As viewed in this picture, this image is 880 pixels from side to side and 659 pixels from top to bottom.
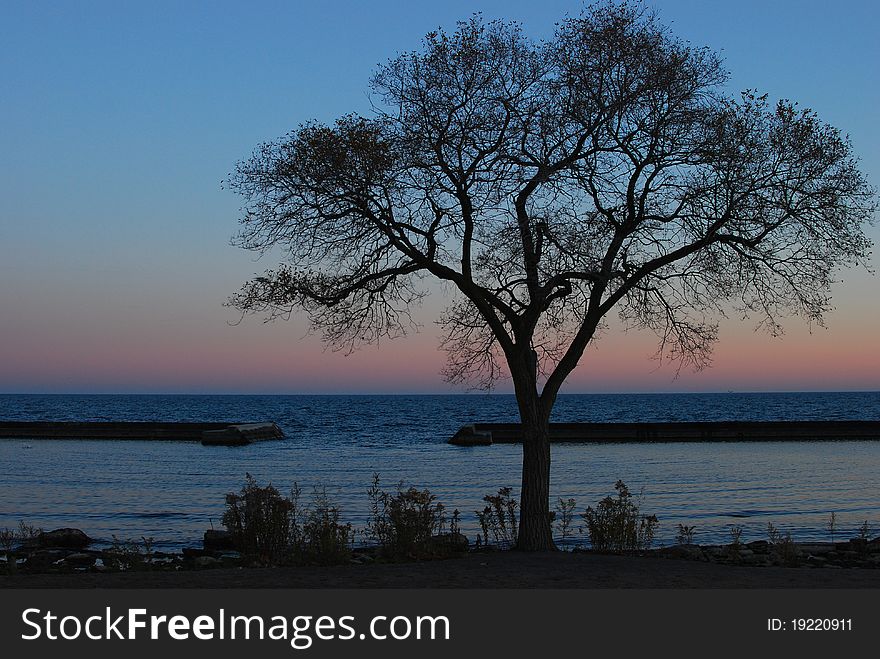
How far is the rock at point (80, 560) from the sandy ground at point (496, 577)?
4534 millimetres

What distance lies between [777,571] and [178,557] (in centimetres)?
1302

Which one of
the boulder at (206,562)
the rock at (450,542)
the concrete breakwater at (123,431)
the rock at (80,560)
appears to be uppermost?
the rock at (450,542)

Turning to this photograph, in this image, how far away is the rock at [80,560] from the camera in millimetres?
18375

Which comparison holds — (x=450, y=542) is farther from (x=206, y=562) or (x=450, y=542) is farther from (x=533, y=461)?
(x=206, y=562)

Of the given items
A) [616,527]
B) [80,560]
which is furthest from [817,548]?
[80,560]

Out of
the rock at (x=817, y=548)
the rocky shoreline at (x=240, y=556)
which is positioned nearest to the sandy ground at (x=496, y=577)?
the rocky shoreline at (x=240, y=556)

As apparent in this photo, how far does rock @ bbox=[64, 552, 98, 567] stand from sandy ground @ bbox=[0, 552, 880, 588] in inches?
179

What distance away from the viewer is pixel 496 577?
539 inches

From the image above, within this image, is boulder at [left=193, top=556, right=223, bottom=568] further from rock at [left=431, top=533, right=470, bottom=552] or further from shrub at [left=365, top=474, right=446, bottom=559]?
rock at [left=431, top=533, right=470, bottom=552]

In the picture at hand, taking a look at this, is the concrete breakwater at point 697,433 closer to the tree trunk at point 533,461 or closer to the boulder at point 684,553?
the boulder at point 684,553

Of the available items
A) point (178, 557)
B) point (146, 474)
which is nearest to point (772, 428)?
point (146, 474)

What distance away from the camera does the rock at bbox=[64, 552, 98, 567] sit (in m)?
18.4

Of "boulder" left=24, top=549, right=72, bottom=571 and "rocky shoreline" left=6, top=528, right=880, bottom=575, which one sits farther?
"boulder" left=24, top=549, right=72, bottom=571

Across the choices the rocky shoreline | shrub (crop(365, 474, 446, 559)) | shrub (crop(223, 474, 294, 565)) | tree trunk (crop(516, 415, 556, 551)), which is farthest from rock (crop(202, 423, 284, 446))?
tree trunk (crop(516, 415, 556, 551))
